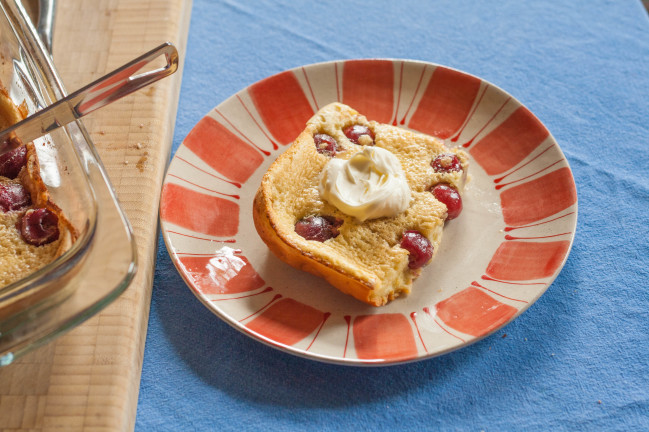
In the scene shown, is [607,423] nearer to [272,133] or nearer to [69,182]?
[272,133]

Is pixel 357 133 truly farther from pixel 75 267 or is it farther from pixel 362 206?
pixel 75 267

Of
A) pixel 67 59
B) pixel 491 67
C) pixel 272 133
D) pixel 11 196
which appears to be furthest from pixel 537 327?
pixel 67 59

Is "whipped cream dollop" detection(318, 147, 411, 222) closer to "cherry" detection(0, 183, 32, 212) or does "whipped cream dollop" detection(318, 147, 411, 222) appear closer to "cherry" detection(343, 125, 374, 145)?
"cherry" detection(343, 125, 374, 145)

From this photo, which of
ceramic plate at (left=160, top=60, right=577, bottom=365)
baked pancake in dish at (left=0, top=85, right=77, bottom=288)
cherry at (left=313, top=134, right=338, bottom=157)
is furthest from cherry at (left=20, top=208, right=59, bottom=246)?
cherry at (left=313, top=134, right=338, bottom=157)

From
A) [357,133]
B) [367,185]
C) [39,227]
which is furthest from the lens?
[357,133]

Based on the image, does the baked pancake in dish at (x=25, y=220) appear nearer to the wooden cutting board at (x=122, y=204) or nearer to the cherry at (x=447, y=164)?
the wooden cutting board at (x=122, y=204)

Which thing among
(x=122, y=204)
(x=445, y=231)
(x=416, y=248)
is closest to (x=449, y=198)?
(x=445, y=231)
